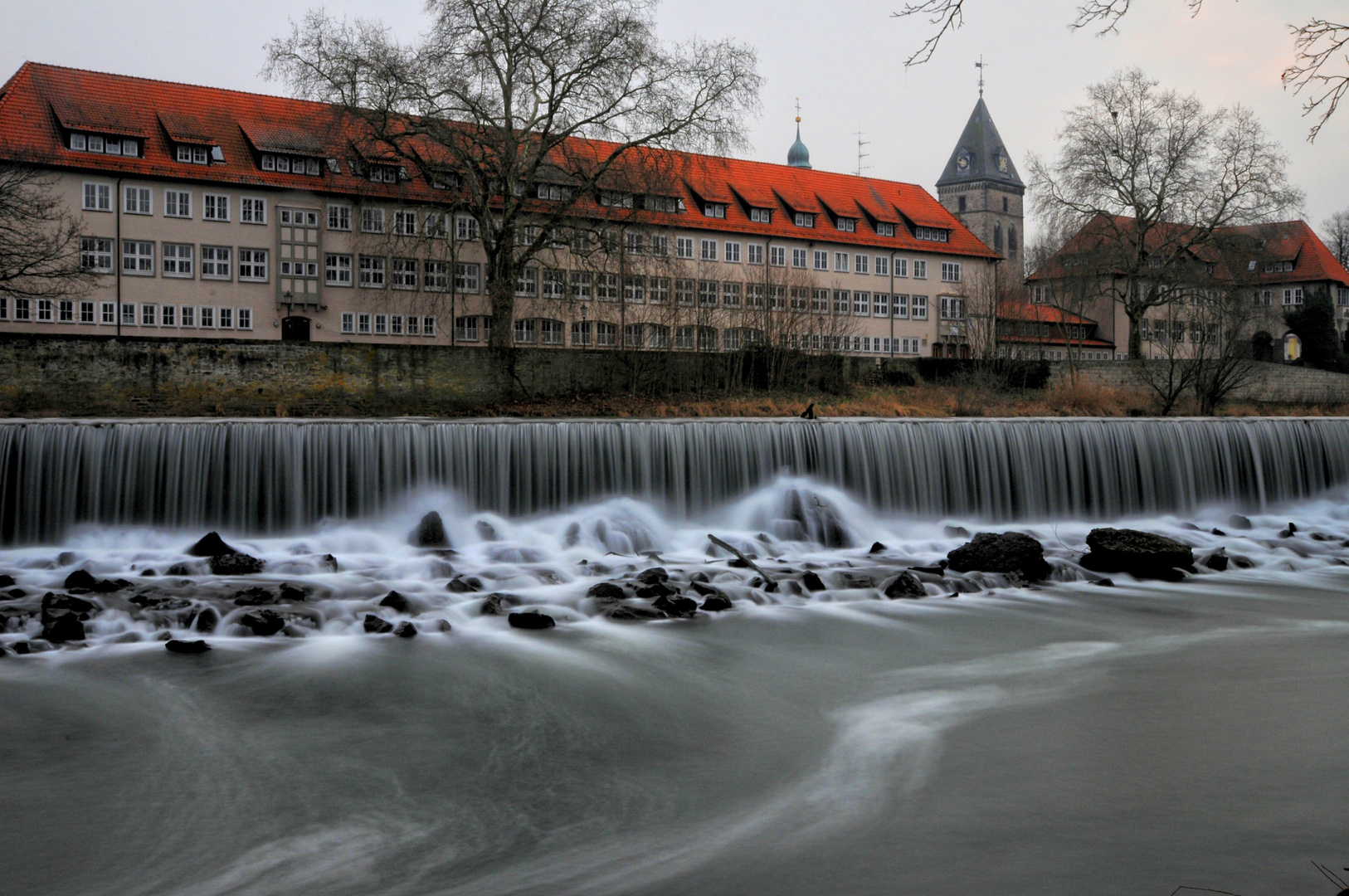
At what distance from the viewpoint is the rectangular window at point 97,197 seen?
40781 millimetres

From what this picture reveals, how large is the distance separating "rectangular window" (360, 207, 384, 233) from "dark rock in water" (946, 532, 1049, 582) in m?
33.0

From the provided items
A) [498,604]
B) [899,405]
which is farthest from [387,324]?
[498,604]

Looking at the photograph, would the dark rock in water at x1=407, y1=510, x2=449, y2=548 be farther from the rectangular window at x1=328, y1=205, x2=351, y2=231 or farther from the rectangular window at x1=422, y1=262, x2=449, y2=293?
the rectangular window at x1=328, y1=205, x2=351, y2=231

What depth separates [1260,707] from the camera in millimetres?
9531

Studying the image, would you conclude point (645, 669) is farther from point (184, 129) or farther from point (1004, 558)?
point (184, 129)

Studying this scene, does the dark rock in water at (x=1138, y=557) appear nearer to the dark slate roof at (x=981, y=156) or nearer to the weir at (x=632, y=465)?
the weir at (x=632, y=465)

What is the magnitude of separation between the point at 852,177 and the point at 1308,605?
53.4 m

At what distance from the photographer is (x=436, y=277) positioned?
46.5 meters

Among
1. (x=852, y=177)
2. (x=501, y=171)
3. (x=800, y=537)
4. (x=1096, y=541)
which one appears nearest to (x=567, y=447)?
(x=800, y=537)

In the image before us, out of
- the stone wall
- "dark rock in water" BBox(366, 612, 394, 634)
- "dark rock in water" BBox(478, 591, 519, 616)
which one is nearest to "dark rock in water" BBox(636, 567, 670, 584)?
"dark rock in water" BBox(478, 591, 519, 616)

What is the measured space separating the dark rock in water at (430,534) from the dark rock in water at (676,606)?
5.30 m

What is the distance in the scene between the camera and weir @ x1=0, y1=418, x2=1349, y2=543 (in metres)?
17.5

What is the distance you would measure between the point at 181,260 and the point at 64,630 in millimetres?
34979

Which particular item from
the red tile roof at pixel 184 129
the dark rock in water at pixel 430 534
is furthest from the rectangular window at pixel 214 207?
the dark rock in water at pixel 430 534
